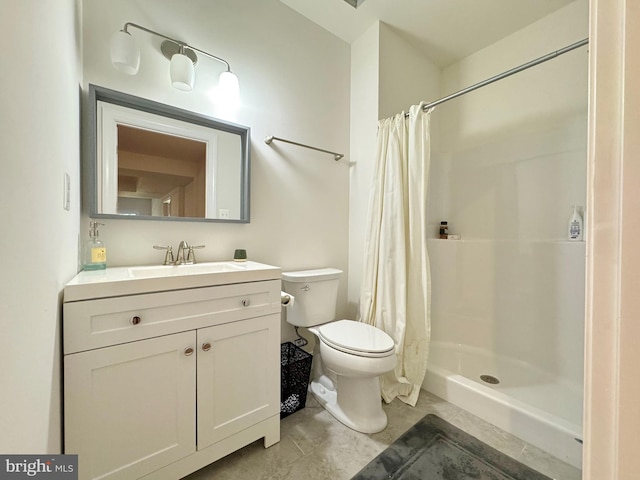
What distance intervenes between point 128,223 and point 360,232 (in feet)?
4.78

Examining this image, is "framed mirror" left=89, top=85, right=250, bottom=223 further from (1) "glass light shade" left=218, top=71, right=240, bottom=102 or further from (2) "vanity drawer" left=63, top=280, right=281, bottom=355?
(2) "vanity drawer" left=63, top=280, right=281, bottom=355

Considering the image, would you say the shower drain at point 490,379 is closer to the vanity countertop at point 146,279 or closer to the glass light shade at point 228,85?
the vanity countertop at point 146,279

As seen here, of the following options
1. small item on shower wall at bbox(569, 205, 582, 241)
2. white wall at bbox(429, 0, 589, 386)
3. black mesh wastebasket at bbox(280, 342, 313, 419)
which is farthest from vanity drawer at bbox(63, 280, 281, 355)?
small item on shower wall at bbox(569, 205, 582, 241)

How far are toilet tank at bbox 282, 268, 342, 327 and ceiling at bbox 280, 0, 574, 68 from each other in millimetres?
1817

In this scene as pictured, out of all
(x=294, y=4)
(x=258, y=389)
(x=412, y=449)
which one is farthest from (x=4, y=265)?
(x=294, y=4)

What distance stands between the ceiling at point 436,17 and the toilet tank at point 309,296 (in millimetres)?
1817

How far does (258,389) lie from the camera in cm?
117

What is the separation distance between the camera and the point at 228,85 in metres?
1.43

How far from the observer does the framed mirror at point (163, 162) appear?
3.80ft

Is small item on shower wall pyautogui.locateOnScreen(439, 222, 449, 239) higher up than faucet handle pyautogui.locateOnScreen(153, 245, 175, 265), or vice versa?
small item on shower wall pyautogui.locateOnScreen(439, 222, 449, 239)

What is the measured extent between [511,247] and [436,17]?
172 cm

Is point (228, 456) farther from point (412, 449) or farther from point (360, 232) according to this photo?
point (360, 232)

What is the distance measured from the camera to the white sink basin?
3.66 ft

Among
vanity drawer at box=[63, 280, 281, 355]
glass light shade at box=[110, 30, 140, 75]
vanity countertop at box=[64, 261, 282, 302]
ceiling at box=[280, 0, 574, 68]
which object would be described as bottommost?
vanity drawer at box=[63, 280, 281, 355]
